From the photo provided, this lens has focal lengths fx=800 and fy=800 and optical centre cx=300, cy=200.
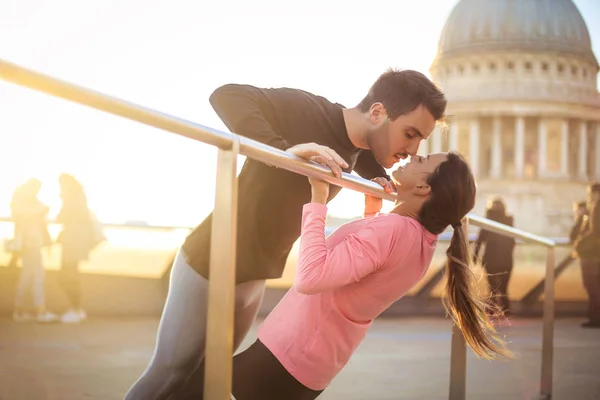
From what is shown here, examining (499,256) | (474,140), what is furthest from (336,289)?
(474,140)

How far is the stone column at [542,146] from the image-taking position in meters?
52.2

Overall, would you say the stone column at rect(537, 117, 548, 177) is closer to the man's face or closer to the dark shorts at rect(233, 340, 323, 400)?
the man's face

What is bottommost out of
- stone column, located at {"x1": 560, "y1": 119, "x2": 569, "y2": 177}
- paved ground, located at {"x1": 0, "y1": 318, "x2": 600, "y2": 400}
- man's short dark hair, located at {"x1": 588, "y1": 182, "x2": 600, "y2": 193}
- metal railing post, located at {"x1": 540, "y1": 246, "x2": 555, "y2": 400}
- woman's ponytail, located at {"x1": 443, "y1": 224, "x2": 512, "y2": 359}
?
paved ground, located at {"x1": 0, "y1": 318, "x2": 600, "y2": 400}

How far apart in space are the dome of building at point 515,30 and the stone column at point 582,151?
5.84 meters

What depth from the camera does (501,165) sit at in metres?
52.9

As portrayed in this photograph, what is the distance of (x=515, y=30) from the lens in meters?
56.1

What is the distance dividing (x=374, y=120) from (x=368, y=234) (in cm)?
48

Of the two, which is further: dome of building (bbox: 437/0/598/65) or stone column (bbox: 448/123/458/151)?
dome of building (bbox: 437/0/598/65)

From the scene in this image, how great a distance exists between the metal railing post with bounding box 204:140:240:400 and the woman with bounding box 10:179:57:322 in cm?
519

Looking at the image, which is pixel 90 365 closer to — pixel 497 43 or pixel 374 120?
pixel 374 120

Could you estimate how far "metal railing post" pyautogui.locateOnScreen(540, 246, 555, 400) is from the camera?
4184mm

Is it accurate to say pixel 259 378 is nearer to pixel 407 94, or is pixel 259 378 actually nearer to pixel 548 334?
pixel 407 94

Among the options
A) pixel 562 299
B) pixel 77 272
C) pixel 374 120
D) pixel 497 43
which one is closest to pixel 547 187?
pixel 497 43

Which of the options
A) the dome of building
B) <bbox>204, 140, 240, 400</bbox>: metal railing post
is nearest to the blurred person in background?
<bbox>204, 140, 240, 400</bbox>: metal railing post
